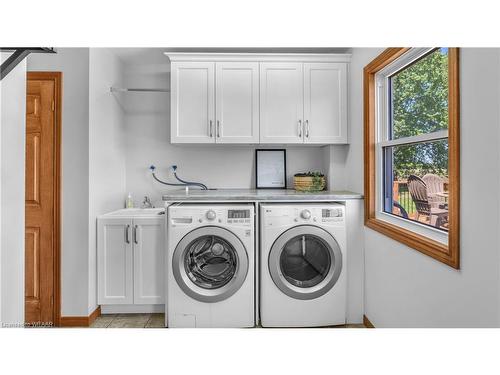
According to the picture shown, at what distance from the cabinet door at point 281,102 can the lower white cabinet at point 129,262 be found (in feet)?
4.37

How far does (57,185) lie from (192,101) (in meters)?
1.30

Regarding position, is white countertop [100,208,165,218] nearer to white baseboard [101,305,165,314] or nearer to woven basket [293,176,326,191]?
white baseboard [101,305,165,314]

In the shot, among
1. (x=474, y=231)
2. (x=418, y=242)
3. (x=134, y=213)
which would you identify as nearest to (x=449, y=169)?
(x=474, y=231)

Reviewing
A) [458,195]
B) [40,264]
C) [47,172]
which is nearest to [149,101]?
[47,172]

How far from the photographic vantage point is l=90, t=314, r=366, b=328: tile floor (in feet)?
8.39

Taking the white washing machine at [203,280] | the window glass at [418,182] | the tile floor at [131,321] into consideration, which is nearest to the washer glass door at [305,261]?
the white washing machine at [203,280]

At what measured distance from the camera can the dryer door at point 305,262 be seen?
8.07 ft

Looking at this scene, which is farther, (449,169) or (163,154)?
(163,154)

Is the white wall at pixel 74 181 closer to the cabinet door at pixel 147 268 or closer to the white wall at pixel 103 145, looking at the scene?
the white wall at pixel 103 145

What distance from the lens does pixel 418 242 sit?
5.74ft

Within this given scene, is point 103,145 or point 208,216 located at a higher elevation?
point 103,145

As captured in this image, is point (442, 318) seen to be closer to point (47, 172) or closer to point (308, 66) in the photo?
point (308, 66)

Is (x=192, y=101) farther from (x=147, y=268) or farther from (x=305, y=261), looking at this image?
(x=305, y=261)

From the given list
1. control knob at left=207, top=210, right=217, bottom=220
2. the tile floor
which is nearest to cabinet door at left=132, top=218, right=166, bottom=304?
the tile floor
